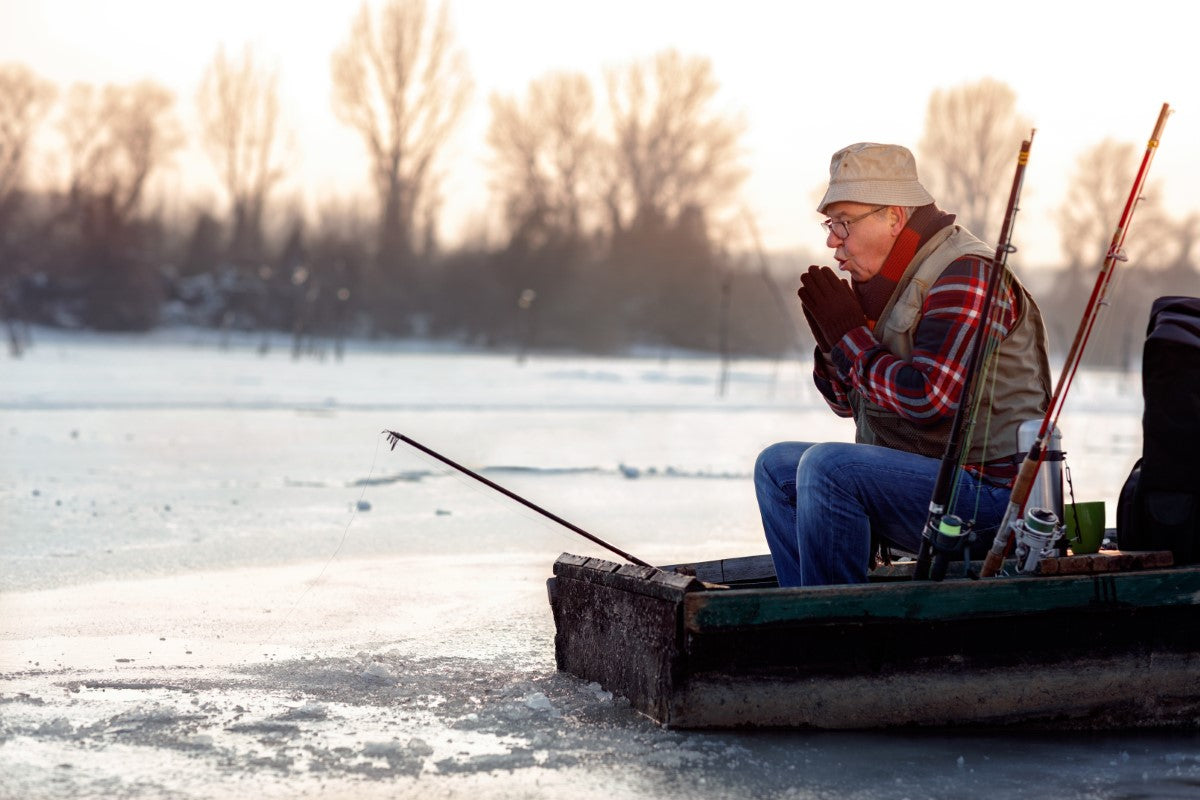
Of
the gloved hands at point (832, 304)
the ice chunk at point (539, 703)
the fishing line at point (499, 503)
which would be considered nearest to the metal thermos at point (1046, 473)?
the gloved hands at point (832, 304)

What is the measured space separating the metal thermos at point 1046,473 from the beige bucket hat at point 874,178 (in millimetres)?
610

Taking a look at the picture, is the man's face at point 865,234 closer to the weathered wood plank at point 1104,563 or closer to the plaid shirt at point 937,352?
the plaid shirt at point 937,352

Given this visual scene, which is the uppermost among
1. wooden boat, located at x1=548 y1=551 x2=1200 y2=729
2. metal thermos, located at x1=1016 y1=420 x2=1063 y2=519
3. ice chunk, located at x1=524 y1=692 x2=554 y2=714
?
metal thermos, located at x1=1016 y1=420 x2=1063 y2=519

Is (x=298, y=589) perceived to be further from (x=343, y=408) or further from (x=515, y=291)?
(x=515, y=291)

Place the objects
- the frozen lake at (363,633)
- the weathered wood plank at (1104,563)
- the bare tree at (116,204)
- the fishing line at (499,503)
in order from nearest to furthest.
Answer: the frozen lake at (363,633) → the weathered wood plank at (1104,563) → the fishing line at (499,503) → the bare tree at (116,204)

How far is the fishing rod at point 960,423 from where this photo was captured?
10.2 feet

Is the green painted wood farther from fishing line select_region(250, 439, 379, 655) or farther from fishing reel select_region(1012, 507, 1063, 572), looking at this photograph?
fishing line select_region(250, 439, 379, 655)

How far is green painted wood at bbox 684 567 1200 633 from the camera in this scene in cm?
310

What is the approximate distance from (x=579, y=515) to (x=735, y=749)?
4.21m

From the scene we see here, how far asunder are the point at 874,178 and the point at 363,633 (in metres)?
2.09

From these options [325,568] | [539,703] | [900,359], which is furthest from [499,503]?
[900,359]

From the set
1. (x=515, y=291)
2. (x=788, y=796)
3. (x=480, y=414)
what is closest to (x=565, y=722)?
(x=788, y=796)

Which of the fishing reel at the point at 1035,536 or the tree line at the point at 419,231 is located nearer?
the fishing reel at the point at 1035,536

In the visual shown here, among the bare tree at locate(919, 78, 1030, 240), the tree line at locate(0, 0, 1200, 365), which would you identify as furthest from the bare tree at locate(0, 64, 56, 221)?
the bare tree at locate(919, 78, 1030, 240)
